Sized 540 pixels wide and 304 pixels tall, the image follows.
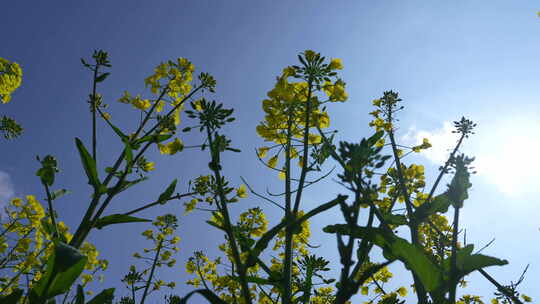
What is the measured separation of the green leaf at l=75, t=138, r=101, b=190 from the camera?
5.94ft

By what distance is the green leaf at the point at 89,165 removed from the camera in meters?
1.81

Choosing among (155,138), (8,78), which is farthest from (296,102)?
(8,78)

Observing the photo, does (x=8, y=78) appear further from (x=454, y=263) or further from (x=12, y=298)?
(x=454, y=263)

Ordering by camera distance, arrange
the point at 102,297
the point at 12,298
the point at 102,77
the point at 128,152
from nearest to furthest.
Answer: the point at 12,298 < the point at 102,297 < the point at 128,152 < the point at 102,77

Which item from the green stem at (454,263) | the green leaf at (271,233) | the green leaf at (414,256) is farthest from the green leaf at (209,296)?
the green stem at (454,263)

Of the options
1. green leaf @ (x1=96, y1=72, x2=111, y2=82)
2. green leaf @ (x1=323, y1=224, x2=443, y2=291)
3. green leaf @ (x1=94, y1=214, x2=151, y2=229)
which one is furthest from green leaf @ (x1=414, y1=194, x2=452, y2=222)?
green leaf @ (x1=96, y1=72, x2=111, y2=82)

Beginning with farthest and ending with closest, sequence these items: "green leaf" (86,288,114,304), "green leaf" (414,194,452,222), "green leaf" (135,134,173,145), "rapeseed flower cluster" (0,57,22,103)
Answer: "rapeseed flower cluster" (0,57,22,103) → "green leaf" (135,134,173,145) → "green leaf" (86,288,114,304) → "green leaf" (414,194,452,222)

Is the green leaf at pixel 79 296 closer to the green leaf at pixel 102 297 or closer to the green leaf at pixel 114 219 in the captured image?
the green leaf at pixel 102 297

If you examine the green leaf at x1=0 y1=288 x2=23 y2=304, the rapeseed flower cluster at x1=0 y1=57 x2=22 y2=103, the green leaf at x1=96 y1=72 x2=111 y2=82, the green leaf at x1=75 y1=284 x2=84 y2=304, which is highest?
the rapeseed flower cluster at x1=0 y1=57 x2=22 y2=103

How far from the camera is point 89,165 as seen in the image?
1880mm

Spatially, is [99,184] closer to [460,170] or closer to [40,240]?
[460,170]

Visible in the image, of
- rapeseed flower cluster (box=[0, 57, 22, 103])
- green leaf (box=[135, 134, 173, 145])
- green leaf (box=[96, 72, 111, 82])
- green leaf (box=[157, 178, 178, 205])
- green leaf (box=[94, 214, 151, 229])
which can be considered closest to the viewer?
green leaf (box=[94, 214, 151, 229])

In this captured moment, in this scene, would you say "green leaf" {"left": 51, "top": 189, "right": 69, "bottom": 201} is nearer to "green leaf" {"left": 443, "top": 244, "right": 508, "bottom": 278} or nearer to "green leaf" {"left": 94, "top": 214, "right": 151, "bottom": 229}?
"green leaf" {"left": 94, "top": 214, "right": 151, "bottom": 229}

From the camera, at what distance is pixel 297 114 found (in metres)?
2.46
